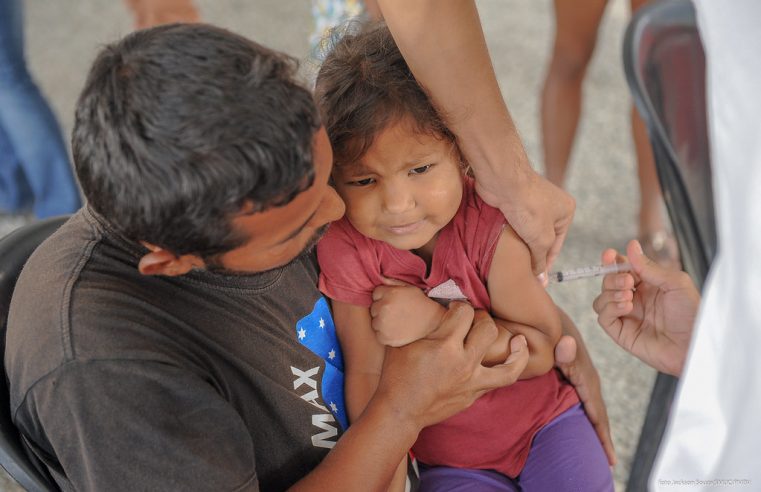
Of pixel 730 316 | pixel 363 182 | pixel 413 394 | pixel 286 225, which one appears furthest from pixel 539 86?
pixel 730 316

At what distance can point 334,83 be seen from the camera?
3.58 feet

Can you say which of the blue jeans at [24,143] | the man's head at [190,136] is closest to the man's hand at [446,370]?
the man's head at [190,136]

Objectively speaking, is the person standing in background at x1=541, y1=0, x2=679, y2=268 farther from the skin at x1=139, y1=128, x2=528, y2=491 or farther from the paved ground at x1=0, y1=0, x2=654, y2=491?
the skin at x1=139, y1=128, x2=528, y2=491

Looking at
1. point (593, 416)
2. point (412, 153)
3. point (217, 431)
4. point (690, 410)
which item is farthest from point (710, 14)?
point (593, 416)

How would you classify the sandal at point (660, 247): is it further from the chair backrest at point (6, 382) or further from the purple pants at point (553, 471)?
the chair backrest at point (6, 382)

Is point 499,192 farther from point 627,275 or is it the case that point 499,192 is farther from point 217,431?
point 217,431

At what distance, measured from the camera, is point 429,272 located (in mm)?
1205

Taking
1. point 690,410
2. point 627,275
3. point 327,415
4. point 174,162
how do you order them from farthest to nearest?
point 627,275 < point 327,415 < point 174,162 < point 690,410

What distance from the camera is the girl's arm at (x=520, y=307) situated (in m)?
1.16

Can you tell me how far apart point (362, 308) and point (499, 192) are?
26 cm

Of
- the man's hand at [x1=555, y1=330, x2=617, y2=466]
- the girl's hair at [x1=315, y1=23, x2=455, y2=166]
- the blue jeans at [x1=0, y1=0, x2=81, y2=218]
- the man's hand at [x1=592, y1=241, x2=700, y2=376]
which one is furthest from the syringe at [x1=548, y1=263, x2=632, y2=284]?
the blue jeans at [x1=0, y1=0, x2=81, y2=218]

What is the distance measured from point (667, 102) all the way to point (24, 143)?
1918 mm

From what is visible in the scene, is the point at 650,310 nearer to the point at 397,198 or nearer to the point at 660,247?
the point at 397,198

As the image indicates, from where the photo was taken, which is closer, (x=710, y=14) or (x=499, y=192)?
(x=710, y=14)
